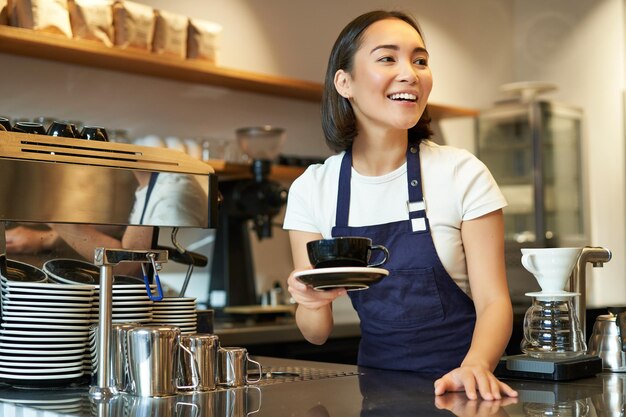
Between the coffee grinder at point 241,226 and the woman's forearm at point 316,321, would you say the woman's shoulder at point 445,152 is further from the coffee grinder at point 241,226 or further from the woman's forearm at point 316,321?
the coffee grinder at point 241,226

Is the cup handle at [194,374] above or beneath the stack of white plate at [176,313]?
beneath

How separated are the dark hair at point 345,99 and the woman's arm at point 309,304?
253 millimetres

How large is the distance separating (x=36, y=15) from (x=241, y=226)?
127 centimetres

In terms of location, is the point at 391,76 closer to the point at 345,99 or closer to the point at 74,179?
the point at 345,99

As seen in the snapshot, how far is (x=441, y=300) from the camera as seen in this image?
211cm

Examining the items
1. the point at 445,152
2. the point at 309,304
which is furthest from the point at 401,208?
the point at 309,304

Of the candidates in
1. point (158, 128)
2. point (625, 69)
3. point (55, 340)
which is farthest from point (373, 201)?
point (625, 69)

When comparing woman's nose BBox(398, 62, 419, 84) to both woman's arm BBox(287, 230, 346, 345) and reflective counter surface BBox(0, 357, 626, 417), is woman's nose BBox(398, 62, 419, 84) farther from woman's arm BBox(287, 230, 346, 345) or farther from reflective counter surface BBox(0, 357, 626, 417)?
reflective counter surface BBox(0, 357, 626, 417)

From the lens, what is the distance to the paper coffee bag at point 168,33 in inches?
146

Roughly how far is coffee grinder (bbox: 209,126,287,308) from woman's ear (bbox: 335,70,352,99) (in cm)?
169

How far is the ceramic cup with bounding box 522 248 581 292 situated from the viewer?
1829 millimetres

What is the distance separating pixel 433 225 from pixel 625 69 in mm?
4444

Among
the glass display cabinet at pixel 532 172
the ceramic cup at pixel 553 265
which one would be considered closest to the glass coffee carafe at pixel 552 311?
the ceramic cup at pixel 553 265

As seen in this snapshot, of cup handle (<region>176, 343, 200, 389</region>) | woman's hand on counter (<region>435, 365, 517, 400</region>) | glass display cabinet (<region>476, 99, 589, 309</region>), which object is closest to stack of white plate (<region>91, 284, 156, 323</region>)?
cup handle (<region>176, 343, 200, 389</region>)
